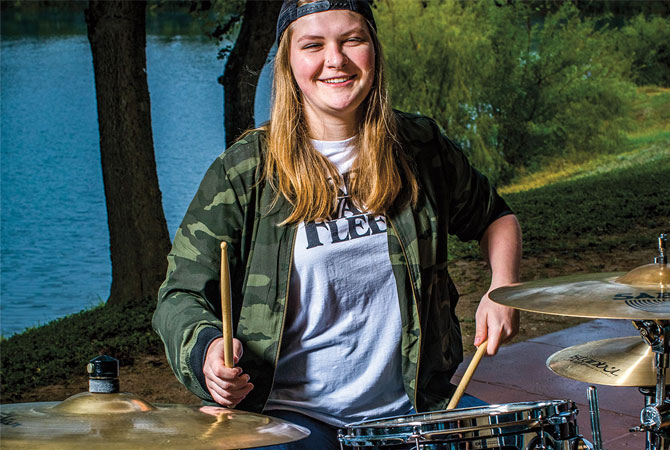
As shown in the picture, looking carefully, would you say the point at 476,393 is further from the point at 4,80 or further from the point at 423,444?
the point at 4,80

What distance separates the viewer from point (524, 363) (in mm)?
4273

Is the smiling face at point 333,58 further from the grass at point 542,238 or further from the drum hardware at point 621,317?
the grass at point 542,238

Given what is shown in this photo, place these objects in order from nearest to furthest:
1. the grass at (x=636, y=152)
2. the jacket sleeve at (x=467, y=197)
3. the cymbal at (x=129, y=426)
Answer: the cymbal at (x=129, y=426) → the jacket sleeve at (x=467, y=197) → the grass at (x=636, y=152)

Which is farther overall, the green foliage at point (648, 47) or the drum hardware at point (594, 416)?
the green foliage at point (648, 47)

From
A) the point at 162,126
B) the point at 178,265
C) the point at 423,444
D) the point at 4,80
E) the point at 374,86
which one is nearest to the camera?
the point at 423,444

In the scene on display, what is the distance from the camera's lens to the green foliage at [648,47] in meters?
19.8

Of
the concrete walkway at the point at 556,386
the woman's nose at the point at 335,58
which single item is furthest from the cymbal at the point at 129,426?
the concrete walkway at the point at 556,386

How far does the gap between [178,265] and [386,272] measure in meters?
0.48

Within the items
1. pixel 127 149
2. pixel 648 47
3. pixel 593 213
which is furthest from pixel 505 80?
pixel 127 149

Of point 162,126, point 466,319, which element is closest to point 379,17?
point 162,126

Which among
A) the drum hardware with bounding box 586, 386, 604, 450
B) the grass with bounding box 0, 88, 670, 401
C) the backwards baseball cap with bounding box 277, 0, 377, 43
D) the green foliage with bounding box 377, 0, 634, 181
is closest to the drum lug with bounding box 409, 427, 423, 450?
the drum hardware with bounding box 586, 386, 604, 450

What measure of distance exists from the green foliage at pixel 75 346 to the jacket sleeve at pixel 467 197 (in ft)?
11.6

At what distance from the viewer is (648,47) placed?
789 inches

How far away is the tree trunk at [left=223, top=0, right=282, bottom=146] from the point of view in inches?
264
